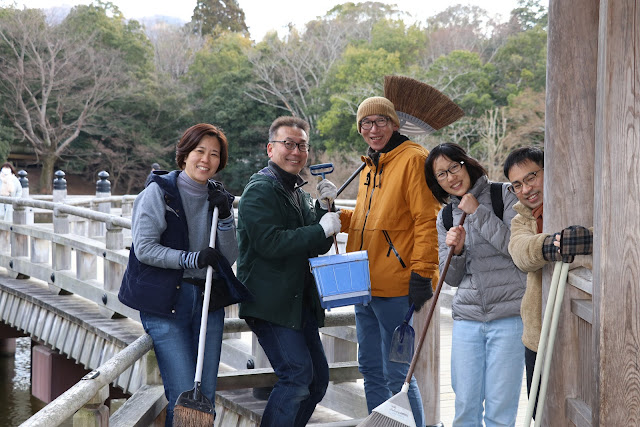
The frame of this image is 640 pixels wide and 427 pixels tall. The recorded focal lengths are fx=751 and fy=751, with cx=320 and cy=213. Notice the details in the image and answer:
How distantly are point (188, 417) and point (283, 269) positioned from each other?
69 centimetres

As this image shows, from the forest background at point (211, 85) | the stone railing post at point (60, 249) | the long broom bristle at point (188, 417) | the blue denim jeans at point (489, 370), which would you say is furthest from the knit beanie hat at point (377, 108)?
the forest background at point (211, 85)

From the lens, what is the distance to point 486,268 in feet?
9.77

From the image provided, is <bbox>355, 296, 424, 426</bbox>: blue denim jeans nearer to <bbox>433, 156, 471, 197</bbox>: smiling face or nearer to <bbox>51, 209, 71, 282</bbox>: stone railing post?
<bbox>433, 156, 471, 197</bbox>: smiling face

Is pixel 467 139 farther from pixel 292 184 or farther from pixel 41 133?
pixel 292 184

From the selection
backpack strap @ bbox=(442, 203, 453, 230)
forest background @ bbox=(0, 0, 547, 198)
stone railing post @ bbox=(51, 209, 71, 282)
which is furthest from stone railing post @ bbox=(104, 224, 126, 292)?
forest background @ bbox=(0, 0, 547, 198)

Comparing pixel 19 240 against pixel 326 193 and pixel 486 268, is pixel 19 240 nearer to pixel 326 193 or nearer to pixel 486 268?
pixel 326 193

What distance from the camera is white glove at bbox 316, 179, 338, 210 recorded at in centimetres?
325

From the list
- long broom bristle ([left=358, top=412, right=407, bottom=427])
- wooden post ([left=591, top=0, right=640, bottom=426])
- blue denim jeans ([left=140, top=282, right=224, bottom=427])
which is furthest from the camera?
blue denim jeans ([left=140, top=282, right=224, bottom=427])

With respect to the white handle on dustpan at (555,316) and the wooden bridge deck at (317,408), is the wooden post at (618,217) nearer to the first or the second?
the white handle on dustpan at (555,316)

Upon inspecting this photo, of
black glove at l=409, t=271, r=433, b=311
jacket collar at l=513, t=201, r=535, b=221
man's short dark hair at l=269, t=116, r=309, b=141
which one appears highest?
man's short dark hair at l=269, t=116, r=309, b=141

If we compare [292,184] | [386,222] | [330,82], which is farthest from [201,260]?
[330,82]

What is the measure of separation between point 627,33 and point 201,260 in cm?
173

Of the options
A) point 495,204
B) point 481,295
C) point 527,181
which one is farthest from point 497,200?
point 481,295

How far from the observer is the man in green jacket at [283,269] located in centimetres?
302
